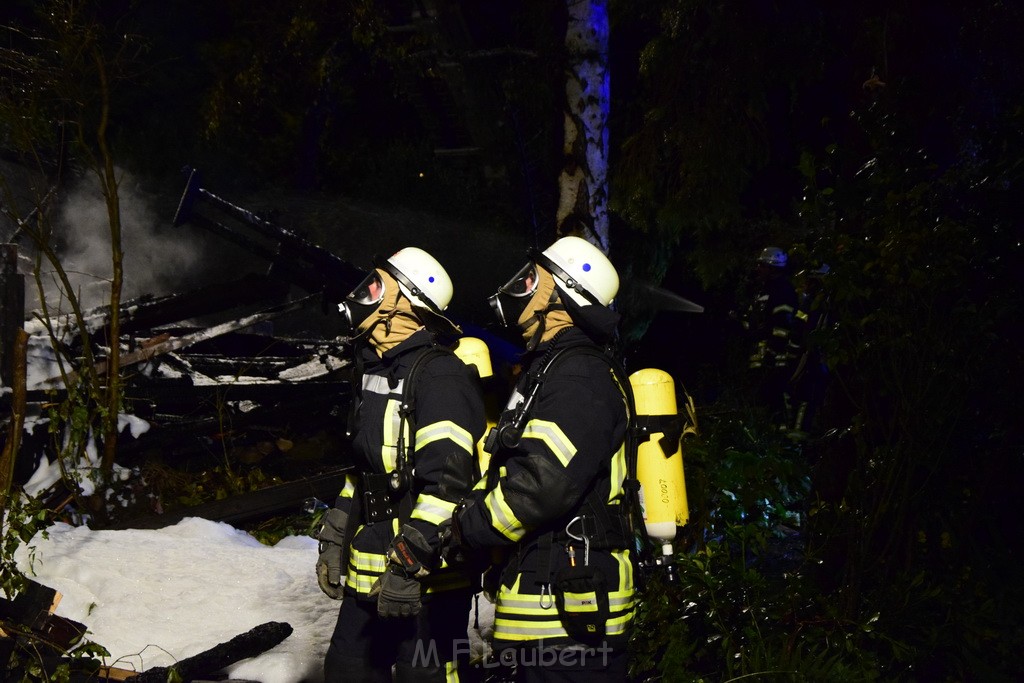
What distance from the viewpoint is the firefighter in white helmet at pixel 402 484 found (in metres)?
3.55

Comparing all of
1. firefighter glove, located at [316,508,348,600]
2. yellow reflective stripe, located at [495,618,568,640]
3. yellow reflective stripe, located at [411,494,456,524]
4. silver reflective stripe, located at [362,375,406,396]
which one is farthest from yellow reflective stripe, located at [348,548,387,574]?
yellow reflective stripe, located at [495,618,568,640]

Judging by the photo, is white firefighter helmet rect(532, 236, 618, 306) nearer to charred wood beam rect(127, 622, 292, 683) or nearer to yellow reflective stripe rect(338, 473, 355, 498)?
yellow reflective stripe rect(338, 473, 355, 498)

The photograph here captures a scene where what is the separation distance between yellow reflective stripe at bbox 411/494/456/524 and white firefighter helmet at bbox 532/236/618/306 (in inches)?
36.3

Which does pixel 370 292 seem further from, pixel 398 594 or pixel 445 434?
pixel 398 594

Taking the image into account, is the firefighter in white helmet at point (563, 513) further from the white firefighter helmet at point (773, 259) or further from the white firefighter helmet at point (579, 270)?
the white firefighter helmet at point (773, 259)

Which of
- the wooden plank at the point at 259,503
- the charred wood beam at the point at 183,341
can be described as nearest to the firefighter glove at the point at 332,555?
the wooden plank at the point at 259,503

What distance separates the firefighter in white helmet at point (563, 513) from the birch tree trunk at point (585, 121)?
5.41 m

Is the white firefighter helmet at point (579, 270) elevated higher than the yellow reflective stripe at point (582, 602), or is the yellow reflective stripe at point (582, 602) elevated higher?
the white firefighter helmet at point (579, 270)

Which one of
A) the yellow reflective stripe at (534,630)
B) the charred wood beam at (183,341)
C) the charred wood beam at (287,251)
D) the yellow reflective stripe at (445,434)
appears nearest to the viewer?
the yellow reflective stripe at (534,630)

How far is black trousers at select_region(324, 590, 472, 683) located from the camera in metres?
3.84

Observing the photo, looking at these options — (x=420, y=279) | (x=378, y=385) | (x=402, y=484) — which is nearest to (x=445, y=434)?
(x=402, y=484)

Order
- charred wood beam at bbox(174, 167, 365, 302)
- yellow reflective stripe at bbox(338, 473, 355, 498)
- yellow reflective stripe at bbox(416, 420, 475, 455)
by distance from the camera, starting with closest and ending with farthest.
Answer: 1. yellow reflective stripe at bbox(416, 420, 475, 455)
2. yellow reflective stripe at bbox(338, 473, 355, 498)
3. charred wood beam at bbox(174, 167, 365, 302)

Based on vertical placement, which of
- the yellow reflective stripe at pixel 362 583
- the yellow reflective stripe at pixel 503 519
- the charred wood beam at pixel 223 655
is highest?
the yellow reflective stripe at pixel 503 519

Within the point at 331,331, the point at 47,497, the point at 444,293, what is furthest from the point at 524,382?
the point at 331,331
